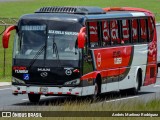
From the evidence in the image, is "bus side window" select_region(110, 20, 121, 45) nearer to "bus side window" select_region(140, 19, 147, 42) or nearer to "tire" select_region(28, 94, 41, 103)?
"bus side window" select_region(140, 19, 147, 42)

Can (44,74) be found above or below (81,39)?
below

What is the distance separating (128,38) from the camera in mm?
30188

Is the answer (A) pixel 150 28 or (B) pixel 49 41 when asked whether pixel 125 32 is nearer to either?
(A) pixel 150 28

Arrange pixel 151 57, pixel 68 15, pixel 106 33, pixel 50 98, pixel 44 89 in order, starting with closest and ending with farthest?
pixel 44 89 < pixel 68 15 < pixel 106 33 < pixel 50 98 < pixel 151 57

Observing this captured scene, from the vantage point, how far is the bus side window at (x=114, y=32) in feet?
94.7

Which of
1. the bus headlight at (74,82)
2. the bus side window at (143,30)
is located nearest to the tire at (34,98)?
the bus headlight at (74,82)

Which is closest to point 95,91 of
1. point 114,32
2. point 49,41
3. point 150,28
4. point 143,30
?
point 49,41

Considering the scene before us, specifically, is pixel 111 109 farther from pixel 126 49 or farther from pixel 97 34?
pixel 126 49

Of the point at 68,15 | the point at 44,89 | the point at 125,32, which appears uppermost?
the point at 68,15

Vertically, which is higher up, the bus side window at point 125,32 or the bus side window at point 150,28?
the bus side window at point 125,32

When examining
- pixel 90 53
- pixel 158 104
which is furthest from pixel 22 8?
pixel 158 104

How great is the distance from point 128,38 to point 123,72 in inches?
49.3

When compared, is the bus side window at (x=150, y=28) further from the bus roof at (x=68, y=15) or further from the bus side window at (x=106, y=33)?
the bus side window at (x=106, y=33)

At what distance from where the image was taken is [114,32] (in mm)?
28969
